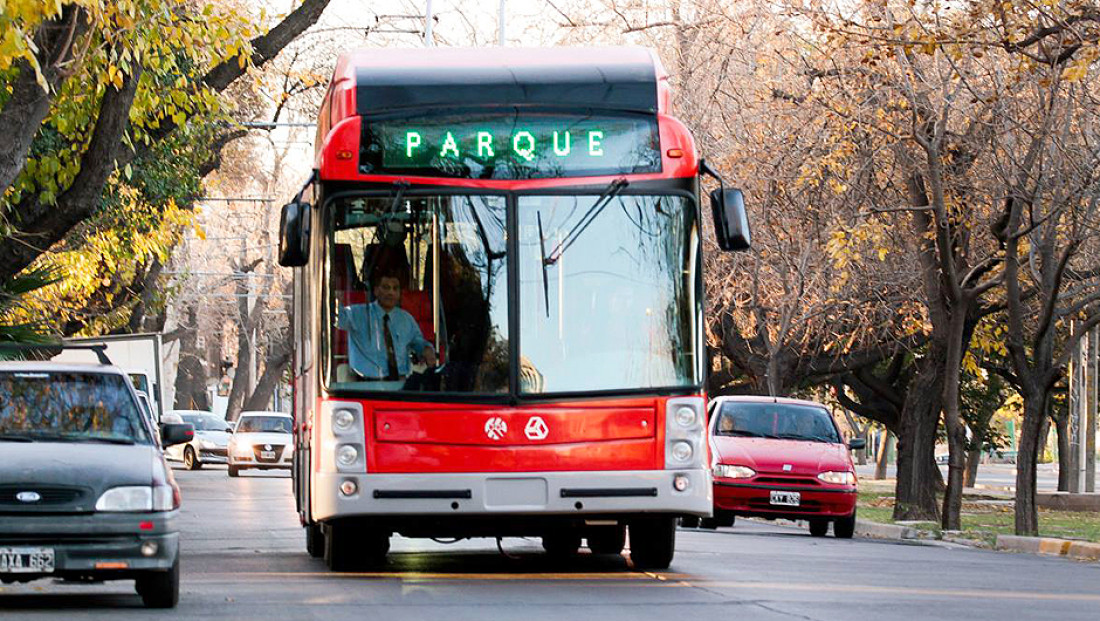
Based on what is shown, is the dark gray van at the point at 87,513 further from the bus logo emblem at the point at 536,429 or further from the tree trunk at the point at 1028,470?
the tree trunk at the point at 1028,470

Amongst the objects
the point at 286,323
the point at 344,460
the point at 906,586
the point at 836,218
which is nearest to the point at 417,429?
the point at 344,460

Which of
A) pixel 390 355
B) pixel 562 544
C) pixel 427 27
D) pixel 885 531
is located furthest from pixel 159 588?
pixel 427 27

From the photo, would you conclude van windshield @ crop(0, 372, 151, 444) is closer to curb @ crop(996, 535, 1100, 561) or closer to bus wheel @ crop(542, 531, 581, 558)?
bus wheel @ crop(542, 531, 581, 558)

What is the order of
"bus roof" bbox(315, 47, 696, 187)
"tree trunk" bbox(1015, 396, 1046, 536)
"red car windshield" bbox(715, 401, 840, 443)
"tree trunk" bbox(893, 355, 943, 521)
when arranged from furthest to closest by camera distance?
"tree trunk" bbox(893, 355, 943, 521) < "tree trunk" bbox(1015, 396, 1046, 536) < "red car windshield" bbox(715, 401, 840, 443) < "bus roof" bbox(315, 47, 696, 187)

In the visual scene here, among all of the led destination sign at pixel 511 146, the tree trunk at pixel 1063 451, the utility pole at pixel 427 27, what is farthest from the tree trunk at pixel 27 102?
the tree trunk at pixel 1063 451

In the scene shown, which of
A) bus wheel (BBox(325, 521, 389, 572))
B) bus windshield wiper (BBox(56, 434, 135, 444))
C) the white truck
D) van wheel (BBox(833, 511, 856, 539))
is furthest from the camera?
the white truck

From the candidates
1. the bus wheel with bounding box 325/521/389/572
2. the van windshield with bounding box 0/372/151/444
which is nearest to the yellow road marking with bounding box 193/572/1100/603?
the bus wheel with bounding box 325/521/389/572

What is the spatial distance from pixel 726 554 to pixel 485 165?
213 inches

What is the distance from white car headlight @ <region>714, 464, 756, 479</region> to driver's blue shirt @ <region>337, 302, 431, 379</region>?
402 inches

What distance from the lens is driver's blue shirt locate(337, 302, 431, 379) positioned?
1341 centimetres

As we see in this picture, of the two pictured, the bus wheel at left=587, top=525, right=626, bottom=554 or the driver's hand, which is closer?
the driver's hand

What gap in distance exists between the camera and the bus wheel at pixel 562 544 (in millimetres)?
16594

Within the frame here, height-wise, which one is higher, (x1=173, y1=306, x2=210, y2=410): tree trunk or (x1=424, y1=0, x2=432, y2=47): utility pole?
(x1=424, y1=0, x2=432, y2=47): utility pole

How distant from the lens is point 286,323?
76.5 meters
